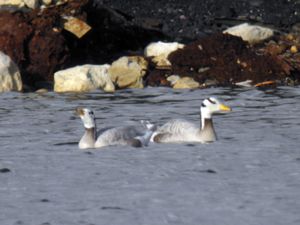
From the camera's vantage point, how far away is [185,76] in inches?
883

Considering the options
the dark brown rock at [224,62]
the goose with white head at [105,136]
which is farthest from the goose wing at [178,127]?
the dark brown rock at [224,62]

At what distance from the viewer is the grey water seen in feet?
34.0

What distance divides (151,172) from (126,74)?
9.73 meters

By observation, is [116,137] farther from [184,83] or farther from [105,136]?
[184,83]

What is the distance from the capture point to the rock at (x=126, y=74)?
21969mm

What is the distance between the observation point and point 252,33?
24.6 meters

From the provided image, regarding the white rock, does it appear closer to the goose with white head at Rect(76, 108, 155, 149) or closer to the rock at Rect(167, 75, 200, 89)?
the rock at Rect(167, 75, 200, 89)

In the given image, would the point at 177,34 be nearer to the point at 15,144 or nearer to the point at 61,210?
the point at 15,144

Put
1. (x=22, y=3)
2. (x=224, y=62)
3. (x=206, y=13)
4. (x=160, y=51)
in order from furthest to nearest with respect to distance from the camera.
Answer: (x=206, y=13)
(x=160, y=51)
(x=22, y=3)
(x=224, y=62)

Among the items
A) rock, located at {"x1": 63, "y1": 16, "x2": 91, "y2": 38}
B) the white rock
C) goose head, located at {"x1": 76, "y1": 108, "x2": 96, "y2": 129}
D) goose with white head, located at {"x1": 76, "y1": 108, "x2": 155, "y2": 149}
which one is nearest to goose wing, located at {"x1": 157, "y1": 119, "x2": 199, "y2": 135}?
goose with white head, located at {"x1": 76, "y1": 108, "x2": 155, "y2": 149}

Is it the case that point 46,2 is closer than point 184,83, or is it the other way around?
point 184,83

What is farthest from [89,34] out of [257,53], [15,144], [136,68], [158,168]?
[158,168]

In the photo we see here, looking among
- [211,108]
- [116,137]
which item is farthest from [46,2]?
[116,137]

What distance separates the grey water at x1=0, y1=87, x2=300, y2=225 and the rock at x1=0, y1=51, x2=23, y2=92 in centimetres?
211
